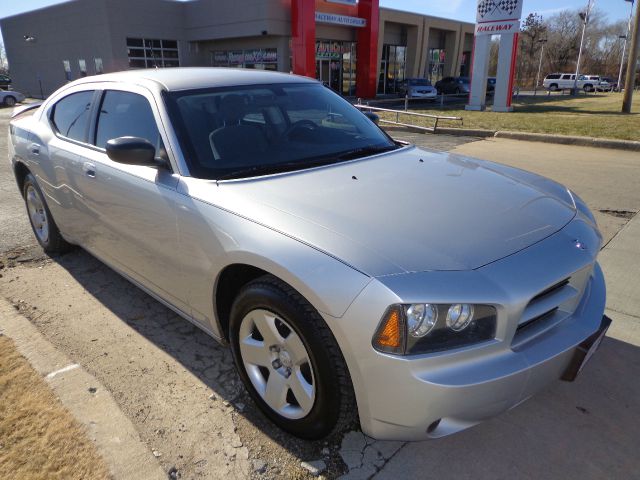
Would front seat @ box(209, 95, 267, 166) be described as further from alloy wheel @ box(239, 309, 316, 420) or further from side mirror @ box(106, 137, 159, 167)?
alloy wheel @ box(239, 309, 316, 420)

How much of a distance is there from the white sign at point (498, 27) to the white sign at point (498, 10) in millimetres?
145

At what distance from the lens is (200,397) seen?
9.10 feet

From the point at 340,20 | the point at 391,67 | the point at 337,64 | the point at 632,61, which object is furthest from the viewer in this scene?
the point at 391,67

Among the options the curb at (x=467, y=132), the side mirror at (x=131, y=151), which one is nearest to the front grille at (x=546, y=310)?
the side mirror at (x=131, y=151)

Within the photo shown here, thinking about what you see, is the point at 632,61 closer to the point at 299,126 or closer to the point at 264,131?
the point at 299,126

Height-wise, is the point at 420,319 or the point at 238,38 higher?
the point at 238,38

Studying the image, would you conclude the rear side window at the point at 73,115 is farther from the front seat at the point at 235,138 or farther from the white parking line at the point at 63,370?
the white parking line at the point at 63,370

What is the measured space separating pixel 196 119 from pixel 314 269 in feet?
4.80

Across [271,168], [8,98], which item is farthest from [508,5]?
[8,98]

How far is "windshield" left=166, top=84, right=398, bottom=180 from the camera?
287 centimetres

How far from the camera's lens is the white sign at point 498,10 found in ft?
62.4

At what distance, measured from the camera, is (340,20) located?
30.0 m

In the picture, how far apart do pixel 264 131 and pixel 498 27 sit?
19.5 meters

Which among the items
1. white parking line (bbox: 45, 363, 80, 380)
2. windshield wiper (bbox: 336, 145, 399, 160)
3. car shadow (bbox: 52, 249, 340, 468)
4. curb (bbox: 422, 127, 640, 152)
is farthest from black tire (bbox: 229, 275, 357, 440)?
curb (bbox: 422, 127, 640, 152)
